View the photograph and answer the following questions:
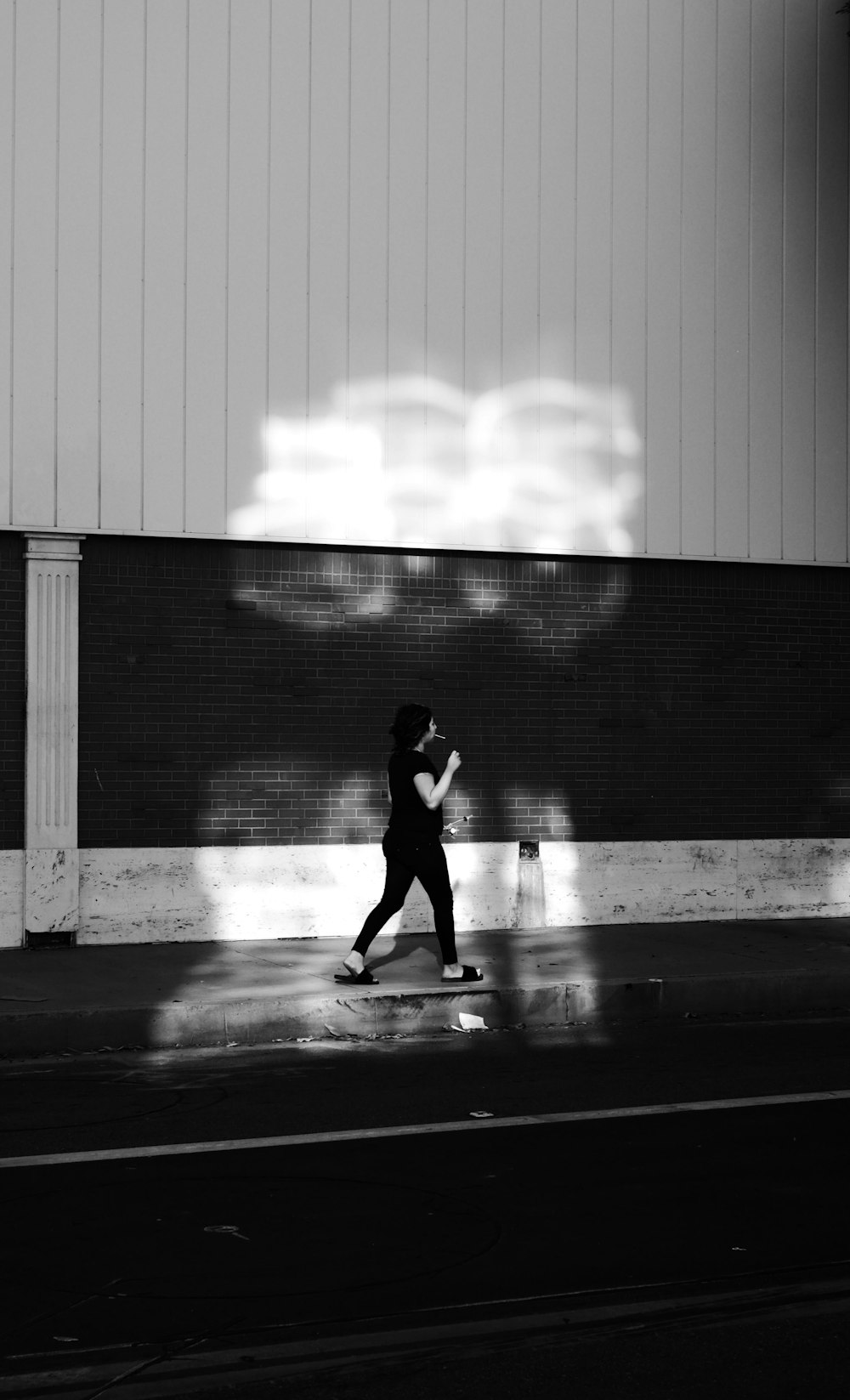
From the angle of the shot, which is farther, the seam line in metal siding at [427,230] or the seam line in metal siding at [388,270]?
the seam line in metal siding at [427,230]

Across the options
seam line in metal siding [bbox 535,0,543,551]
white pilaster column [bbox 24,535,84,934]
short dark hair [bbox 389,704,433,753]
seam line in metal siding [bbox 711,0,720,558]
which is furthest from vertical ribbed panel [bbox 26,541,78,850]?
seam line in metal siding [bbox 711,0,720,558]

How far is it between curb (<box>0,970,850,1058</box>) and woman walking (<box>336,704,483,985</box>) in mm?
497

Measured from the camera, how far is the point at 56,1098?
8.10 metres

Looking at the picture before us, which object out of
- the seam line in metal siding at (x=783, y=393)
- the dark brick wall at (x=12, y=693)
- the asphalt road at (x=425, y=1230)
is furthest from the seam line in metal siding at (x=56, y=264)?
the seam line in metal siding at (x=783, y=393)

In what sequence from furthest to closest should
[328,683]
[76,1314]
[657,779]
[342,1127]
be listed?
[657,779], [328,683], [342,1127], [76,1314]

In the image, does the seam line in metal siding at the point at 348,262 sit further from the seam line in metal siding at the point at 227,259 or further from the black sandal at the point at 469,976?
the black sandal at the point at 469,976

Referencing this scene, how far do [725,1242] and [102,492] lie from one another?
A: 872 centimetres

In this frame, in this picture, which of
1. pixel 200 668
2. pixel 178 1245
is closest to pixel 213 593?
pixel 200 668

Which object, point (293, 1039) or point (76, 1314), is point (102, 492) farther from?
point (76, 1314)

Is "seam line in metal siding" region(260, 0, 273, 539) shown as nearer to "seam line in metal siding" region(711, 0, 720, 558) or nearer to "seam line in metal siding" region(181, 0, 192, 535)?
"seam line in metal siding" region(181, 0, 192, 535)

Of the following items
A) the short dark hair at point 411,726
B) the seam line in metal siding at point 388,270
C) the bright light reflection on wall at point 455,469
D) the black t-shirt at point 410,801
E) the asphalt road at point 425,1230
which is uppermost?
the seam line in metal siding at point 388,270

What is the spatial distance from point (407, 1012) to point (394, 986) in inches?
17.6

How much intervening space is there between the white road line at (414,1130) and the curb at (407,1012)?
2631 mm

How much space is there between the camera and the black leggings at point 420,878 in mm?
10875
